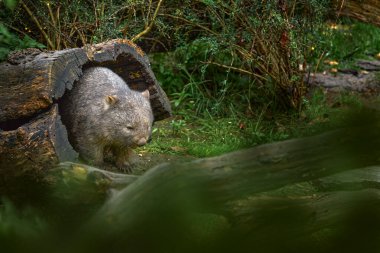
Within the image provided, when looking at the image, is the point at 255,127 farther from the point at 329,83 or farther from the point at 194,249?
the point at 194,249

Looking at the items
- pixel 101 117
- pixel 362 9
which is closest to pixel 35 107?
pixel 101 117

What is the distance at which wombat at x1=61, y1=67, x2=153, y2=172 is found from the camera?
4.92m

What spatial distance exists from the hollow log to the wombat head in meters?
0.35

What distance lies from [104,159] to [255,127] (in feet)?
6.58

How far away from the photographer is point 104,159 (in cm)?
536

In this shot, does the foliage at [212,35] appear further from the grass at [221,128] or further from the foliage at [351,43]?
the foliage at [351,43]

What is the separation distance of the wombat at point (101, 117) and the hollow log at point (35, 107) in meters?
0.14

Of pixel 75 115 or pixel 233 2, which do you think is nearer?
→ pixel 75 115

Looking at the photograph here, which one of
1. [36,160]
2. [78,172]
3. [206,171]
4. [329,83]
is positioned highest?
[206,171]

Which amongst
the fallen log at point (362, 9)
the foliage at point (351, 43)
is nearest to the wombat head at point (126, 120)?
the fallen log at point (362, 9)

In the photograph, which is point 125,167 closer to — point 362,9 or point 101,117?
point 101,117

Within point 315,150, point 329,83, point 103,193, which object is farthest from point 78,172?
point 329,83

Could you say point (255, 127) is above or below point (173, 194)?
below

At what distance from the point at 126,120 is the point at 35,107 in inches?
35.6
